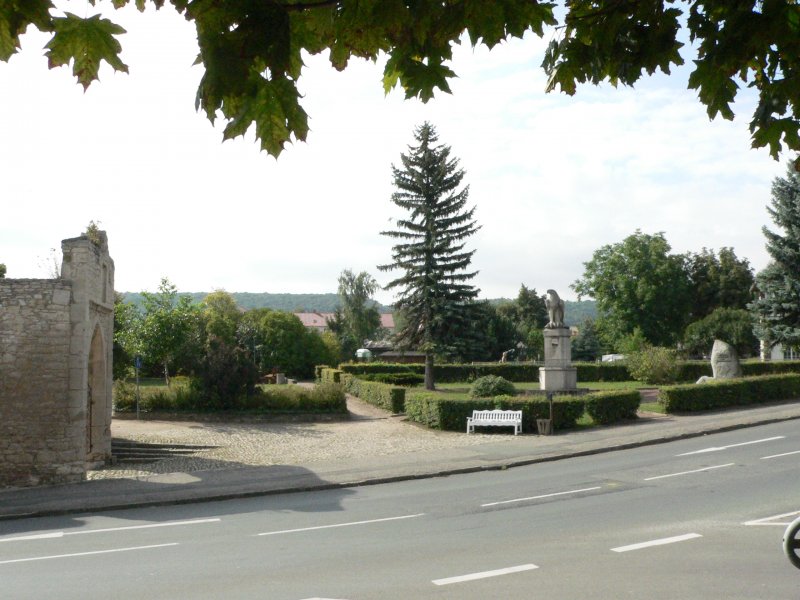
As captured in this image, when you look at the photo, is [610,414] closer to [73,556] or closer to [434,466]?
[434,466]

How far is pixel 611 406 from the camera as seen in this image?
1016 inches

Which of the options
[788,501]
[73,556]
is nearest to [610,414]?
[788,501]

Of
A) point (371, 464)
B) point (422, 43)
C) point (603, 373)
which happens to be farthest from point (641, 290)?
point (422, 43)

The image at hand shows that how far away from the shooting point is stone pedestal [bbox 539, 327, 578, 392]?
32.5 meters

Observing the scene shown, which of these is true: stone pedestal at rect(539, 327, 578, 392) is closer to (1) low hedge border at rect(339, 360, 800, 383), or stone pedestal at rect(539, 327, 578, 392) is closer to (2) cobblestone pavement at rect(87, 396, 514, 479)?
(2) cobblestone pavement at rect(87, 396, 514, 479)

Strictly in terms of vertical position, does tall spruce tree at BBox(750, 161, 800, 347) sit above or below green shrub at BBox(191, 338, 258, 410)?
above

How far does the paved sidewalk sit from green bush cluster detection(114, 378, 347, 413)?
72.1 inches

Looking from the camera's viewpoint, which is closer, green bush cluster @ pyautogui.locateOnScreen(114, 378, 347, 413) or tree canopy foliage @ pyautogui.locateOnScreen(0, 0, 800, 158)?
tree canopy foliage @ pyautogui.locateOnScreen(0, 0, 800, 158)

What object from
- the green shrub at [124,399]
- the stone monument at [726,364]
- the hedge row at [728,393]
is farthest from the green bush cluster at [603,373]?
the green shrub at [124,399]

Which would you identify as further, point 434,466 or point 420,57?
point 434,466

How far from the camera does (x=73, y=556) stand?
1036 cm

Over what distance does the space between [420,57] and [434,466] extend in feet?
51.4

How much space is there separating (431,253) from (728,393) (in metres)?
18.9

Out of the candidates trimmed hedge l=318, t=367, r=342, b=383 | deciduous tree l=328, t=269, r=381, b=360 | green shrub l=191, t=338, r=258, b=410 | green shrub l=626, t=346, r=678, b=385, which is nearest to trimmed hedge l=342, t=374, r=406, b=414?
trimmed hedge l=318, t=367, r=342, b=383
